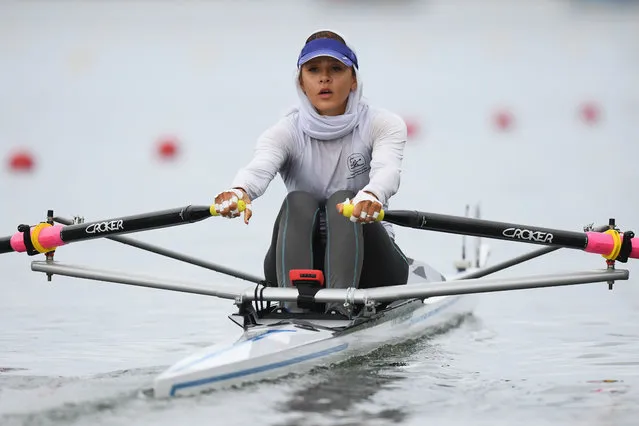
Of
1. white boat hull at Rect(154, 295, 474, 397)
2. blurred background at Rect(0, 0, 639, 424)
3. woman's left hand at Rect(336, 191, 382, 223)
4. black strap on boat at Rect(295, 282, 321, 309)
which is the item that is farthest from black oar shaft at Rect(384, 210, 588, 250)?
blurred background at Rect(0, 0, 639, 424)

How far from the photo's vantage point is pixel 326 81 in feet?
21.1

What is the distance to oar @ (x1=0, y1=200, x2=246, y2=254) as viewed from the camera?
6.02 meters

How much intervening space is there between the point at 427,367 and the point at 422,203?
28.0ft

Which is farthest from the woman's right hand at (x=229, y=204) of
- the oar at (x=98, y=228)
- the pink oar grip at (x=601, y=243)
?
the pink oar grip at (x=601, y=243)

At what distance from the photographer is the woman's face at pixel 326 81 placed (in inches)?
253

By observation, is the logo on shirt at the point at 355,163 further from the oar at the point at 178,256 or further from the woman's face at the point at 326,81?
the oar at the point at 178,256

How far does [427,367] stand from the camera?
20.5 ft

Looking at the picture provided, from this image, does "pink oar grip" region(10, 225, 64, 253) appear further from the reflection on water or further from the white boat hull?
the reflection on water

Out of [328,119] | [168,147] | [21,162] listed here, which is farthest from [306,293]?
[168,147]

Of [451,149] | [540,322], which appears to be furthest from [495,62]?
[540,322]

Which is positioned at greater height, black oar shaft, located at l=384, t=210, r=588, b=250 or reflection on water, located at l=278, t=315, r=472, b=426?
black oar shaft, located at l=384, t=210, r=588, b=250

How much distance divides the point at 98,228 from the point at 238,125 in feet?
63.0

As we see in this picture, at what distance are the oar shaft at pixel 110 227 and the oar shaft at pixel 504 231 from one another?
0.98 metres

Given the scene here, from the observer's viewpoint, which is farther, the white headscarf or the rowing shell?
the white headscarf
